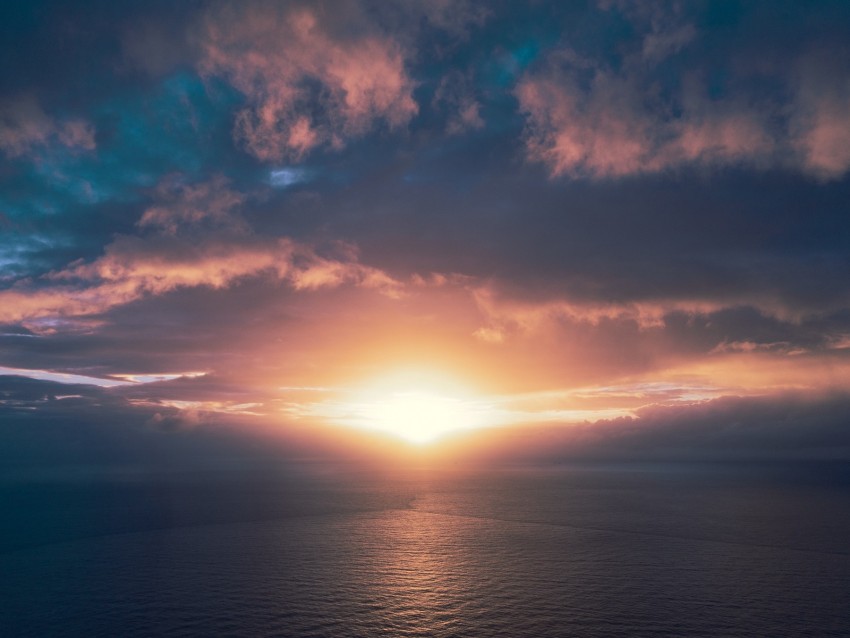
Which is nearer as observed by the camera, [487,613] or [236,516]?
[487,613]

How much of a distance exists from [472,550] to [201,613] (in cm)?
6161

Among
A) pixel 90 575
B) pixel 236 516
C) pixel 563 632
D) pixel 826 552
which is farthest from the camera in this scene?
pixel 236 516

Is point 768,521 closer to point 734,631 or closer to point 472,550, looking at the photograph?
point 472,550

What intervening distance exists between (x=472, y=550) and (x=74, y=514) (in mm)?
143357

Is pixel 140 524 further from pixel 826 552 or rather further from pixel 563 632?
pixel 826 552

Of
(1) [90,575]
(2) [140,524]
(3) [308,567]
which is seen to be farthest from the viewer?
(2) [140,524]

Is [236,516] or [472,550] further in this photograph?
[236,516]

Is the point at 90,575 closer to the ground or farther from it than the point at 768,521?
farther from it

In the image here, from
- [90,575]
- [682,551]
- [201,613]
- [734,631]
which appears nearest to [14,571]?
[90,575]

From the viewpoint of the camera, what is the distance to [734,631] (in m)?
67.8

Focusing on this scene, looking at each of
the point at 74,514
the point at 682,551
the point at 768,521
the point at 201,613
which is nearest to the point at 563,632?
the point at 201,613

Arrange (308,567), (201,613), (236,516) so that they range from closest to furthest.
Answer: (201,613) < (308,567) < (236,516)

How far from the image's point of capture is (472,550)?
118m

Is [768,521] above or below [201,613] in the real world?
below
